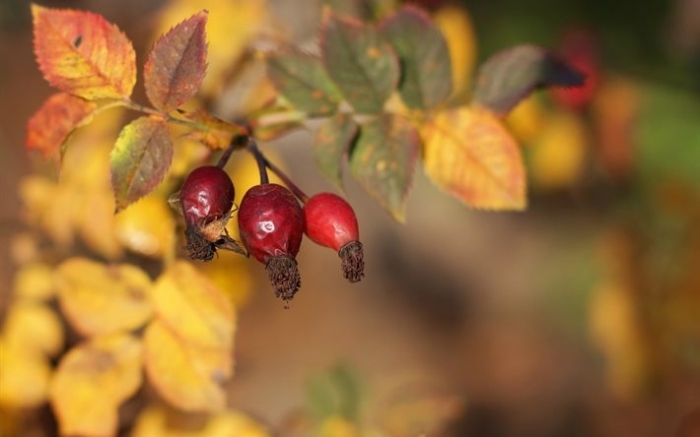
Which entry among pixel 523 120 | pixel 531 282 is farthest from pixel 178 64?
pixel 531 282

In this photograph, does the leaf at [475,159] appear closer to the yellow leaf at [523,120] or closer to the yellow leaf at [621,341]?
the yellow leaf at [523,120]

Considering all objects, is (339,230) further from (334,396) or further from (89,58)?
(334,396)

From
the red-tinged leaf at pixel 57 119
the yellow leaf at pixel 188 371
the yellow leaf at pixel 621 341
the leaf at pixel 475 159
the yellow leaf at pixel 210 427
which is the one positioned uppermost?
the red-tinged leaf at pixel 57 119

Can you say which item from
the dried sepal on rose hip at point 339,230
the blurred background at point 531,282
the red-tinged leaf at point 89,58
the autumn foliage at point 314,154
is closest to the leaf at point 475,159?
the autumn foliage at point 314,154

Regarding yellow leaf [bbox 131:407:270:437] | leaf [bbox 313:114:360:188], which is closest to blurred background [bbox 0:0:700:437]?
yellow leaf [bbox 131:407:270:437]

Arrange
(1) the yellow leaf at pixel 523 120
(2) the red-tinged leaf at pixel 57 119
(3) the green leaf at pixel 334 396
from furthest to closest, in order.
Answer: (1) the yellow leaf at pixel 523 120 → (3) the green leaf at pixel 334 396 → (2) the red-tinged leaf at pixel 57 119

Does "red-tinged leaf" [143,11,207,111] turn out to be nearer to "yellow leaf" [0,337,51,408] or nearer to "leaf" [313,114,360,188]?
"leaf" [313,114,360,188]

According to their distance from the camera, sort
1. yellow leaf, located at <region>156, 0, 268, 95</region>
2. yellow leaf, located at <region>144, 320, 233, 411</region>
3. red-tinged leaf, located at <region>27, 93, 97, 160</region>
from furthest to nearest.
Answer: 1. yellow leaf, located at <region>156, 0, 268, 95</region>
2. yellow leaf, located at <region>144, 320, 233, 411</region>
3. red-tinged leaf, located at <region>27, 93, 97, 160</region>
